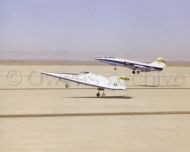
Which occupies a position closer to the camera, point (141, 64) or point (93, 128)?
point (93, 128)

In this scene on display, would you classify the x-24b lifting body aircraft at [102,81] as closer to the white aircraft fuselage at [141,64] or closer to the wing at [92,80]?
the wing at [92,80]

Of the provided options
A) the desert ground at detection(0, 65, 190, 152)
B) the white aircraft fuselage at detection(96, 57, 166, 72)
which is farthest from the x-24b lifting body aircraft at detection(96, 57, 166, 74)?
the desert ground at detection(0, 65, 190, 152)

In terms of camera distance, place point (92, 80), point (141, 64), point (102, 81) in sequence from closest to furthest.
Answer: point (102, 81) → point (92, 80) → point (141, 64)

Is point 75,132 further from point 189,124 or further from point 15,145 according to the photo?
point 189,124

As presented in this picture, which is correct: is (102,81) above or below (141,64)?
below

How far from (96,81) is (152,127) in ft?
29.6

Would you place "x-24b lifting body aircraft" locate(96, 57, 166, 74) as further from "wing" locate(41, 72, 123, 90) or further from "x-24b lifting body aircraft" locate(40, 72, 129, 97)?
"x-24b lifting body aircraft" locate(40, 72, 129, 97)

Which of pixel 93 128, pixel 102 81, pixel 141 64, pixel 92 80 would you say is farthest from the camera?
pixel 141 64

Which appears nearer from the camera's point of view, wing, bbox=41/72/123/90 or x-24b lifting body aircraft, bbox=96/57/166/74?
wing, bbox=41/72/123/90

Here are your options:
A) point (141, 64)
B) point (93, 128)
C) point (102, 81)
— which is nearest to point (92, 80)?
point (102, 81)

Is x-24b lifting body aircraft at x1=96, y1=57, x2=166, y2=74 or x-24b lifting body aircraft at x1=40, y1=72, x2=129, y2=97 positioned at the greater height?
x-24b lifting body aircraft at x1=96, y1=57, x2=166, y2=74

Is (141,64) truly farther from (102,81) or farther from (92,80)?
(102,81)

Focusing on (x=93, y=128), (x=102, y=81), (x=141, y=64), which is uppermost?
(x=141, y=64)

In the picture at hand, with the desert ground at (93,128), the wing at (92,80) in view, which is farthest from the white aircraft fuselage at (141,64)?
the desert ground at (93,128)
